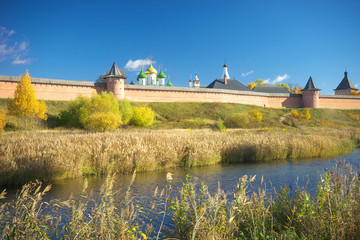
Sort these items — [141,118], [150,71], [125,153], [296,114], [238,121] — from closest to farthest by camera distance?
1. [125,153]
2. [141,118]
3. [238,121]
4. [296,114]
5. [150,71]

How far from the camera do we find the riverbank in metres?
7.80

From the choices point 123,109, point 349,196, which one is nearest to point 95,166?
point 349,196

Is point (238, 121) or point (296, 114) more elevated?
point (296, 114)

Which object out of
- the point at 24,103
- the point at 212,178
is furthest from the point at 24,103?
the point at 212,178

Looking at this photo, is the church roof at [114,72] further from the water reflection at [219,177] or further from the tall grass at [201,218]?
the tall grass at [201,218]

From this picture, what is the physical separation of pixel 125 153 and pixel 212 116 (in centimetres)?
2465

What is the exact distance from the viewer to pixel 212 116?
33094mm

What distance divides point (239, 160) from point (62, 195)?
24.2 ft

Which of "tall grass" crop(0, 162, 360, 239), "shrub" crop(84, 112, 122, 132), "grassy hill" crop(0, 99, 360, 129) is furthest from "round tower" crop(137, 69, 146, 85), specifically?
"tall grass" crop(0, 162, 360, 239)

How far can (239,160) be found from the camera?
1186cm

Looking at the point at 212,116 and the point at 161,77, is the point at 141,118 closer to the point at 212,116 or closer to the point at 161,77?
the point at 212,116

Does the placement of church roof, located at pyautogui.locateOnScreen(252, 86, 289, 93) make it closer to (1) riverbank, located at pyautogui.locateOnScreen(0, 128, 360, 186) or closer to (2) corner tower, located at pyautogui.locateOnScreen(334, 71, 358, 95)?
(2) corner tower, located at pyautogui.locateOnScreen(334, 71, 358, 95)

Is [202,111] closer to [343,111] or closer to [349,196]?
[343,111]

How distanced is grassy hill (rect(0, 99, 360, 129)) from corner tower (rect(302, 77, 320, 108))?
1665mm
